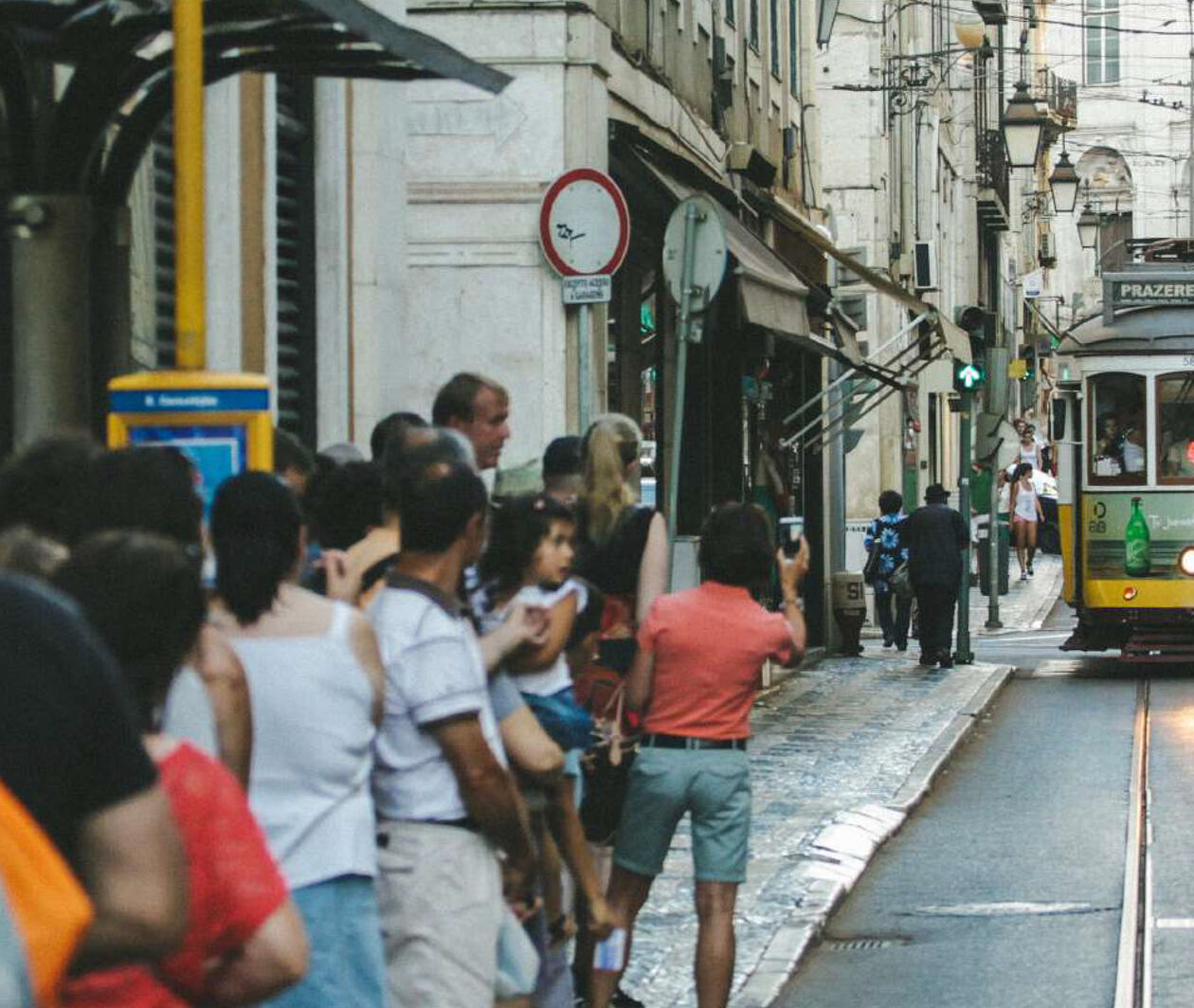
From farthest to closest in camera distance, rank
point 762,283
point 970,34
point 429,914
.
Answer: point 970,34, point 762,283, point 429,914

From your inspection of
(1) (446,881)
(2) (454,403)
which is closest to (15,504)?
(1) (446,881)

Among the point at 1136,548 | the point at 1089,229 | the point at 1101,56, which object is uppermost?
the point at 1101,56

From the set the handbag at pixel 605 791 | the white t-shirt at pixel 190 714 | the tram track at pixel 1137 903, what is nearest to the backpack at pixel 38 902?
the white t-shirt at pixel 190 714

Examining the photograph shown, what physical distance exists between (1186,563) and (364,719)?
1817 cm

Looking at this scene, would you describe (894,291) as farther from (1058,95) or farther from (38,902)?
(1058,95)

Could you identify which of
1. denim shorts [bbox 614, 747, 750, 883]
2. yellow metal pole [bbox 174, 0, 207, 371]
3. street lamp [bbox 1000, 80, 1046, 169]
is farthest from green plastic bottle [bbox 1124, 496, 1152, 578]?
yellow metal pole [bbox 174, 0, 207, 371]

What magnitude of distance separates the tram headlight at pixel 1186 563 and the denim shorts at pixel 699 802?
15339 millimetres

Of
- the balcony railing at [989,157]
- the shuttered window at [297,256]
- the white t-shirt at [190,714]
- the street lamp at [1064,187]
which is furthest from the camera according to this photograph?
the balcony railing at [989,157]

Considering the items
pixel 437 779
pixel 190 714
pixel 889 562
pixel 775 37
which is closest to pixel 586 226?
pixel 437 779

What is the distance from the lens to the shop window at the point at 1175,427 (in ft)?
74.9

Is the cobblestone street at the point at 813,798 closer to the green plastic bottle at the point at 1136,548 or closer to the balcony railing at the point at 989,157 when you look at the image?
the green plastic bottle at the point at 1136,548

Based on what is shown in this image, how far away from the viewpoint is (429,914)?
17.5ft

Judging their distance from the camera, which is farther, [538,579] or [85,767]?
[538,579]

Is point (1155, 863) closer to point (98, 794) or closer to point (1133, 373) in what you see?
point (98, 794)
